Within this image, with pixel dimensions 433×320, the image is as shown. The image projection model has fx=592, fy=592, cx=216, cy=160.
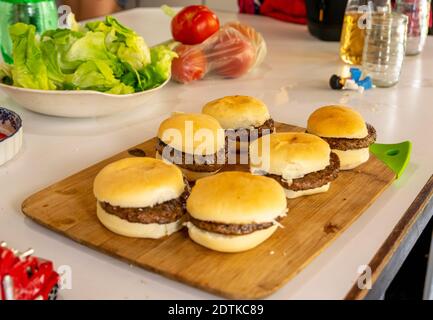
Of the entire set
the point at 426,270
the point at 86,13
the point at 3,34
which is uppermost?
the point at 3,34

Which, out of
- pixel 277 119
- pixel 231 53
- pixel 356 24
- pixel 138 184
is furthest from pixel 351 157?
pixel 356 24

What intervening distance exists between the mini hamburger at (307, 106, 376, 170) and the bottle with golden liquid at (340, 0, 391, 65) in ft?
2.17

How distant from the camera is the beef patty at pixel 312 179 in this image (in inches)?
38.9

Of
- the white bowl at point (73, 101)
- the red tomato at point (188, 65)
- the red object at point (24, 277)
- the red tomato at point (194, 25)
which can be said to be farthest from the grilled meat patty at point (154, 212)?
the red tomato at point (194, 25)

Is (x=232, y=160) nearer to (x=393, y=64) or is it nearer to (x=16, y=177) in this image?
(x=16, y=177)

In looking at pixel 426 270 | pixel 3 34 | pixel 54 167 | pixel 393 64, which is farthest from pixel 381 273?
pixel 3 34

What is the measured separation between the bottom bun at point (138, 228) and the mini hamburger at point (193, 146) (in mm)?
186

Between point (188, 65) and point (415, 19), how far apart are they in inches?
30.2

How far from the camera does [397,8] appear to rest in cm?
192

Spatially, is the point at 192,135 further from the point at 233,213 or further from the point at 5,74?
the point at 5,74

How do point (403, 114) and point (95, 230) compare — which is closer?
point (95, 230)

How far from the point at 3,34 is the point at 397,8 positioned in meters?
1.22

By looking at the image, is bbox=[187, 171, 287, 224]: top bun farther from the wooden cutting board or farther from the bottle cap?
the bottle cap

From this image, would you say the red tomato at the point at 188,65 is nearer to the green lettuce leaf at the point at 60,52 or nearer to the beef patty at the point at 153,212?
the green lettuce leaf at the point at 60,52
